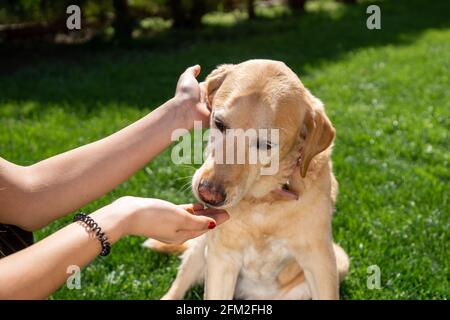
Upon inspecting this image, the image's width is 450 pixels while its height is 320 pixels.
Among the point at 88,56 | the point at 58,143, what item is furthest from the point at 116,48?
the point at 58,143

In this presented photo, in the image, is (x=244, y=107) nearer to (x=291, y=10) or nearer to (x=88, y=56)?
(x=88, y=56)

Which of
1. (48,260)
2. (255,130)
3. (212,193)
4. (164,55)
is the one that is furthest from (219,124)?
(164,55)

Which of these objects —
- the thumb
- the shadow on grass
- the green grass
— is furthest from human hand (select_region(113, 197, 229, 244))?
the shadow on grass

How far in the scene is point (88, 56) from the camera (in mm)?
9055

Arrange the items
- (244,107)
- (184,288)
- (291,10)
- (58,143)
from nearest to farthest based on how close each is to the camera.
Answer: (244,107), (184,288), (58,143), (291,10)

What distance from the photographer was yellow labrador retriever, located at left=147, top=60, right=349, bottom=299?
258 centimetres

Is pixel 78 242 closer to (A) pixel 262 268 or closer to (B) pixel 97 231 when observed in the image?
(B) pixel 97 231

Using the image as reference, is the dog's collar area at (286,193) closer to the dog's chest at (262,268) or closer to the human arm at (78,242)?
the dog's chest at (262,268)

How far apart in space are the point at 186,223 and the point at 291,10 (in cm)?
1313

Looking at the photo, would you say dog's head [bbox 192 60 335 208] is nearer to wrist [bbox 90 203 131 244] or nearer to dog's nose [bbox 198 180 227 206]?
dog's nose [bbox 198 180 227 206]

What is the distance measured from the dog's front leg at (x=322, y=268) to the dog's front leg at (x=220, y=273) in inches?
14.2

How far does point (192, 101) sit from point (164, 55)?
6.29m

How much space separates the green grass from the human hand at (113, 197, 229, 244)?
111 centimetres

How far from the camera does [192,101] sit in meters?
3.00
